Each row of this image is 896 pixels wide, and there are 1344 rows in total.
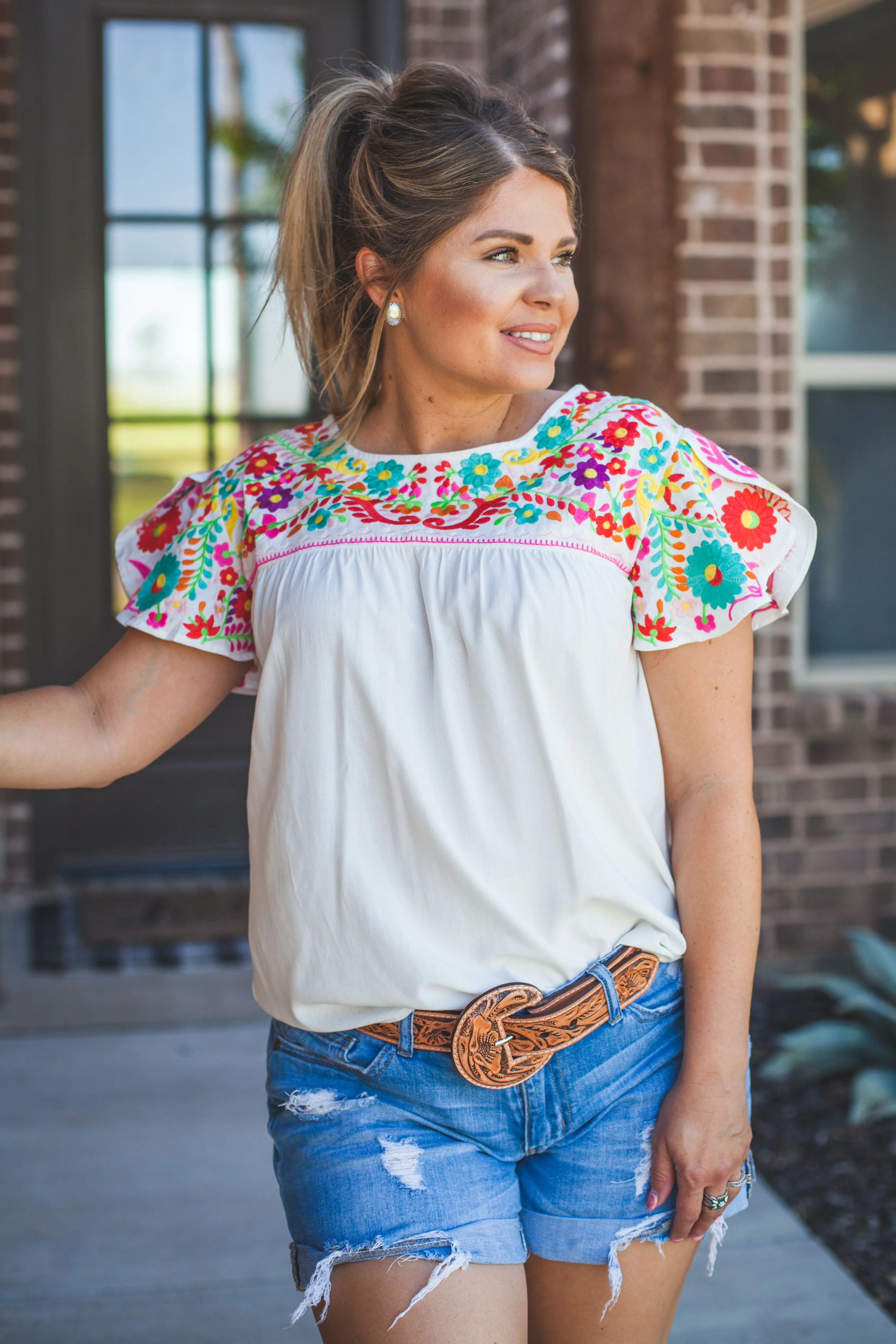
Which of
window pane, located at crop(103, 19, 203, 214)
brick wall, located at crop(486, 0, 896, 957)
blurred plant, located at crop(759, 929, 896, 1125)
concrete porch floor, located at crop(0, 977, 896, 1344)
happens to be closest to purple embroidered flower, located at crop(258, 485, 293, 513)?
concrete porch floor, located at crop(0, 977, 896, 1344)

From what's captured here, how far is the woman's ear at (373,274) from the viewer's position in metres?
1.64

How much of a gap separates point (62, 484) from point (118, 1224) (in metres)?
2.52

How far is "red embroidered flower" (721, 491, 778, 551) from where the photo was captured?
1502 mm

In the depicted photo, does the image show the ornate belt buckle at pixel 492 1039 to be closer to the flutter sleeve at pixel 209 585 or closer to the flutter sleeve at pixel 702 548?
the flutter sleeve at pixel 702 548

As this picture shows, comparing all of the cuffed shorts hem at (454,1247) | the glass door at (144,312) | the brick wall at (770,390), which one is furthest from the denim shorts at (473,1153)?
the glass door at (144,312)

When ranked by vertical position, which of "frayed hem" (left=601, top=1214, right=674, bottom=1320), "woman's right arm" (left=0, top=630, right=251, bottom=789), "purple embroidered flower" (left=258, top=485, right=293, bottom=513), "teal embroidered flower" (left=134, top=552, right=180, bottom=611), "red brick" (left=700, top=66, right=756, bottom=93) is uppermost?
"red brick" (left=700, top=66, right=756, bottom=93)

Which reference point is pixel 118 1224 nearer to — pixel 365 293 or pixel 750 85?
pixel 365 293

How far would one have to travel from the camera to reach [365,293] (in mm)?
1715

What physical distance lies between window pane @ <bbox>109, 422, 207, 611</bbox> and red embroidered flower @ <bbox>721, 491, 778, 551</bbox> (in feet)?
10.8

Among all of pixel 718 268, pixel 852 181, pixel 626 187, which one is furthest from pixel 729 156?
pixel 626 187

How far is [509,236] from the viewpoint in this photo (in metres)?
1.54

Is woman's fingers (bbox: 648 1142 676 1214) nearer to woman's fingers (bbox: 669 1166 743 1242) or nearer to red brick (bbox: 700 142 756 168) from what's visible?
woman's fingers (bbox: 669 1166 743 1242)

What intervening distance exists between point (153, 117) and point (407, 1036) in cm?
385

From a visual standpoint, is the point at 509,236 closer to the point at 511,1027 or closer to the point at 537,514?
the point at 537,514
